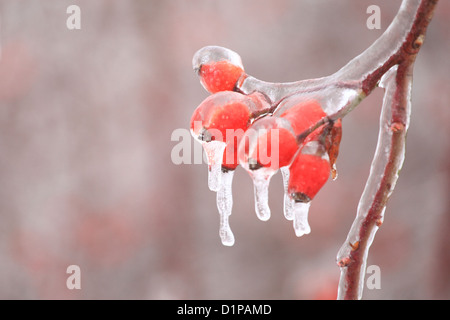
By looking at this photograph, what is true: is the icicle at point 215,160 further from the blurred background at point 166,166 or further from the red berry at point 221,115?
the blurred background at point 166,166

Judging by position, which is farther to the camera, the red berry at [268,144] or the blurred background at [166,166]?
the blurred background at [166,166]

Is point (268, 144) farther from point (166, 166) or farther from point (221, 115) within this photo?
point (166, 166)

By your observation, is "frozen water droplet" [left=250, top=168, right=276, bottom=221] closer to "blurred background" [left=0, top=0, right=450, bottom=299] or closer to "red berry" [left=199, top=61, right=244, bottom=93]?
"red berry" [left=199, top=61, right=244, bottom=93]

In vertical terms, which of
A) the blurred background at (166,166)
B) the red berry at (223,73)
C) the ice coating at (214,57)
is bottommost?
the red berry at (223,73)

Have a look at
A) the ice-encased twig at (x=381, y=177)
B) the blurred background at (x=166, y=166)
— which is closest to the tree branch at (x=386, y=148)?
the ice-encased twig at (x=381, y=177)

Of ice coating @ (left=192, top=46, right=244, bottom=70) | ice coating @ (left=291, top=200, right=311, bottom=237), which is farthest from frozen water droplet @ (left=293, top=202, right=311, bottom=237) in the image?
ice coating @ (left=192, top=46, right=244, bottom=70)

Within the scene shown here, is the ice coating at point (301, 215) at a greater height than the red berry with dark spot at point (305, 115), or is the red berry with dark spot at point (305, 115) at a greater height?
the red berry with dark spot at point (305, 115)
